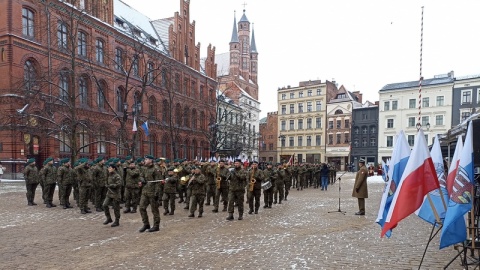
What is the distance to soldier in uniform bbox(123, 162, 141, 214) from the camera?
34.6 feet

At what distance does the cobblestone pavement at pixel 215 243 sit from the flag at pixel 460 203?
1460 mm

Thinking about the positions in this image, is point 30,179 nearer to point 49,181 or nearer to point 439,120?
point 49,181

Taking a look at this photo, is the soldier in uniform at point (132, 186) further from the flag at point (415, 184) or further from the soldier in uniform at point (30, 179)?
the flag at point (415, 184)

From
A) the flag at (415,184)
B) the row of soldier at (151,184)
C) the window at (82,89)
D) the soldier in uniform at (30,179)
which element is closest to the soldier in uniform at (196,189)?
the row of soldier at (151,184)

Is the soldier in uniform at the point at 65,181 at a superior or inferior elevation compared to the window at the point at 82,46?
inferior

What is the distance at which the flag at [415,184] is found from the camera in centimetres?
490

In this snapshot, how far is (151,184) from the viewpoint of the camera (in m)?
8.98

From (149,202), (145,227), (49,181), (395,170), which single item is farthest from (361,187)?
(49,181)

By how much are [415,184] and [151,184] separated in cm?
636

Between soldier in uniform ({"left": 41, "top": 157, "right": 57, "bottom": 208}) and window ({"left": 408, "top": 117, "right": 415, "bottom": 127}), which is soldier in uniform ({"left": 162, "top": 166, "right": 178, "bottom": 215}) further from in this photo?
window ({"left": 408, "top": 117, "right": 415, "bottom": 127})

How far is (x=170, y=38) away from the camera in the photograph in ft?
149

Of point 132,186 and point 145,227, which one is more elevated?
point 132,186

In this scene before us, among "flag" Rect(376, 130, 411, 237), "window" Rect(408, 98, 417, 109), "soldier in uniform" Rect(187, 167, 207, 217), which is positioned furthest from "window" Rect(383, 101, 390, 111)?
"flag" Rect(376, 130, 411, 237)

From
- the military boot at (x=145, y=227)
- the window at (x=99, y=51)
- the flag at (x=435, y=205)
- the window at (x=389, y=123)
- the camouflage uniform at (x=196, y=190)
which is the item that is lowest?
the military boot at (x=145, y=227)
